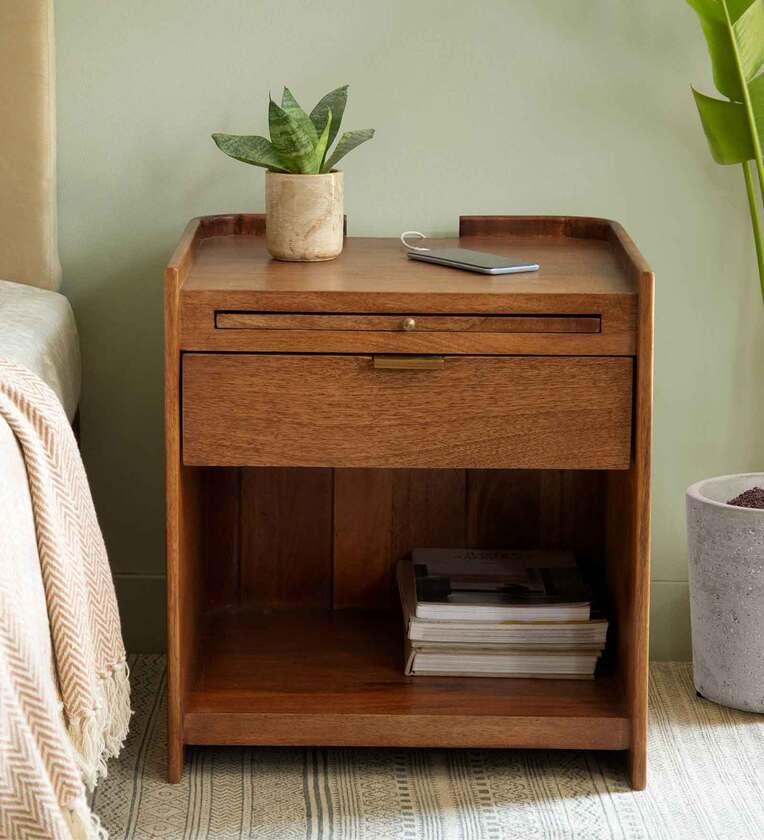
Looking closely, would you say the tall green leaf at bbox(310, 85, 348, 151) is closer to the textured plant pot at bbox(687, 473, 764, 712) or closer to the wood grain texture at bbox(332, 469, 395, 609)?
the wood grain texture at bbox(332, 469, 395, 609)

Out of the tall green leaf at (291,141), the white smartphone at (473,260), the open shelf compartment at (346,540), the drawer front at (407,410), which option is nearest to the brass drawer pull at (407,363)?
the drawer front at (407,410)

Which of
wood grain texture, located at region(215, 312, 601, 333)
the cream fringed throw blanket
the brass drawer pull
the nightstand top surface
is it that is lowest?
the cream fringed throw blanket

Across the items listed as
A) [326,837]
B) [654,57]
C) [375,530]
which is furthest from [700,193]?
[326,837]

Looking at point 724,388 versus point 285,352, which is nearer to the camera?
point 285,352

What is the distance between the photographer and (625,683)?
1.78 meters

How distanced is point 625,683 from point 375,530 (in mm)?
512

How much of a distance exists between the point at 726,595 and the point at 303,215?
2.70ft

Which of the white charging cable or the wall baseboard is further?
the wall baseboard

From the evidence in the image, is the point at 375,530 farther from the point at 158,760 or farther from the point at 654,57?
the point at 654,57

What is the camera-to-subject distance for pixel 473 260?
1778mm

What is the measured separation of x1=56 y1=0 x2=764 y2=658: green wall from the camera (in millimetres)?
1984

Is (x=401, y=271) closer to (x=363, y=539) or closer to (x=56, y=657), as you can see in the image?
(x=363, y=539)

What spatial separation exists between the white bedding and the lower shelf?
1.50 ft

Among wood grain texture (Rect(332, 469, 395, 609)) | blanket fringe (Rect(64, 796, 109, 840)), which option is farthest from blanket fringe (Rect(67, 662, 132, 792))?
wood grain texture (Rect(332, 469, 395, 609))
